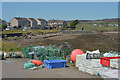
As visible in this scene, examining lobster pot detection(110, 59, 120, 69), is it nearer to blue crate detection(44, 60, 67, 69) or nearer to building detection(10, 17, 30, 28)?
blue crate detection(44, 60, 67, 69)

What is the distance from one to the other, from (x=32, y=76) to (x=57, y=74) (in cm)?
154

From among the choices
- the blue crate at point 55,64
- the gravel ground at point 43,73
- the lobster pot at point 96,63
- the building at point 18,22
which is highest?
the building at point 18,22

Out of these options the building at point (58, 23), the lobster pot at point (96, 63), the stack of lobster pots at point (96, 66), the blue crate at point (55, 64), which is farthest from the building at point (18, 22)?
the lobster pot at point (96, 63)

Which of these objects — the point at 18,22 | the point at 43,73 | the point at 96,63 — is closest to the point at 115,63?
the point at 96,63

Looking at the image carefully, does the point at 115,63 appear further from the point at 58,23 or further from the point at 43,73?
the point at 58,23

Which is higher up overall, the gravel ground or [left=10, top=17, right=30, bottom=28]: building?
[left=10, top=17, right=30, bottom=28]: building

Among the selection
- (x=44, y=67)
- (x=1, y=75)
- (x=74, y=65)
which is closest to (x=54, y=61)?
(x=44, y=67)

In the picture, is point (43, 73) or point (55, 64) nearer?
point (43, 73)

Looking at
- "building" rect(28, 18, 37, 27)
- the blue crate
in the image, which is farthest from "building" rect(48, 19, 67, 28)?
the blue crate

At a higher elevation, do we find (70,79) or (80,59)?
(80,59)

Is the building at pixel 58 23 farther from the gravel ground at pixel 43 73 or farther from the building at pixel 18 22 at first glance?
the gravel ground at pixel 43 73

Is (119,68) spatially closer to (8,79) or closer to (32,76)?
(32,76)

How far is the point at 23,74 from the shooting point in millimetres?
11758

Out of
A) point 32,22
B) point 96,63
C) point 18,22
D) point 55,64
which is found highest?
point 32,22
